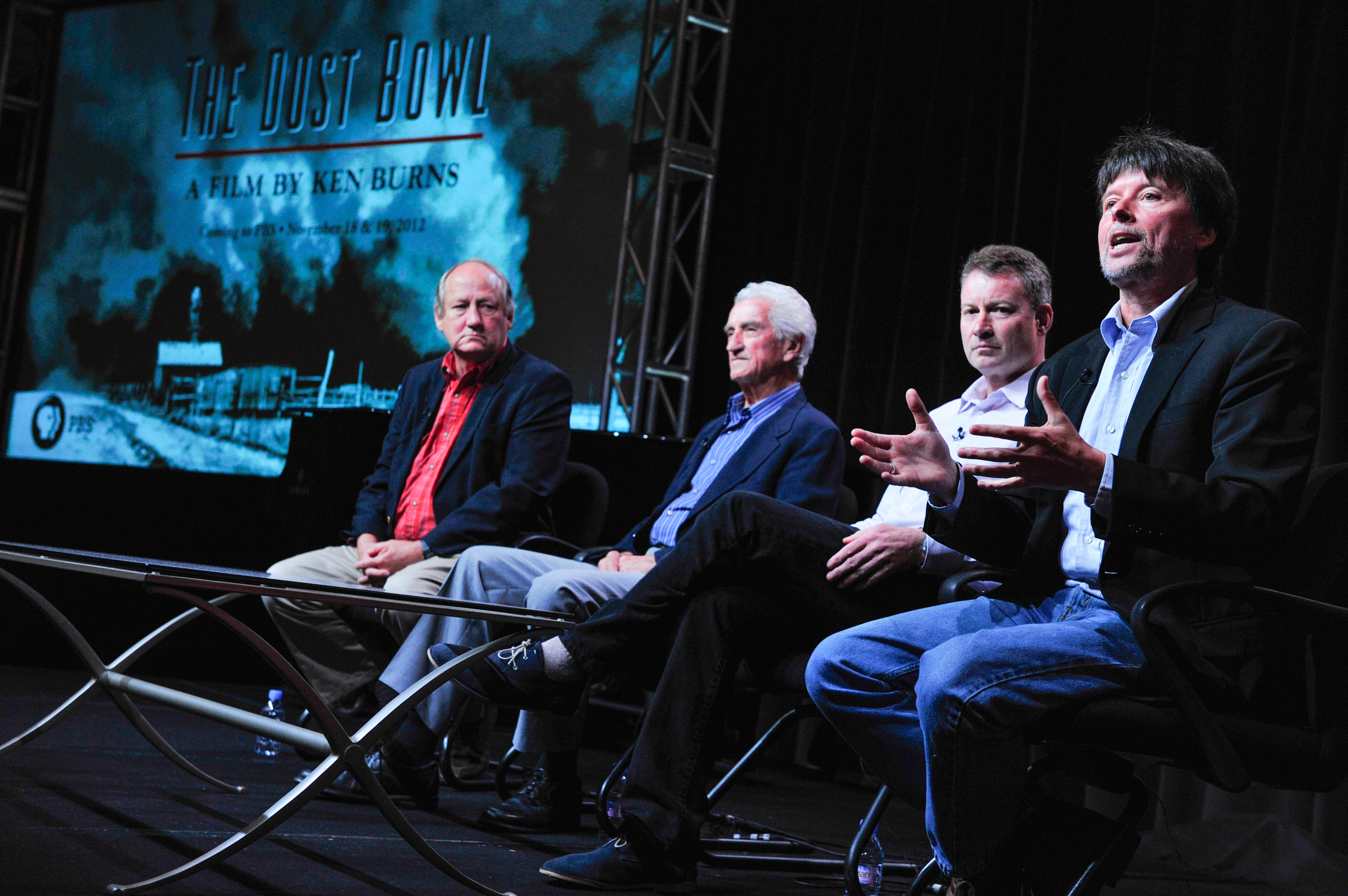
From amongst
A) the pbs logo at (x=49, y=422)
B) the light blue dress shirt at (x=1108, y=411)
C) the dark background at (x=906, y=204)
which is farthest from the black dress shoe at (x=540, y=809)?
the pbs logo at (x=49, y=422)

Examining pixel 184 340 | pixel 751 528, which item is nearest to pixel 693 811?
pixel 751 528

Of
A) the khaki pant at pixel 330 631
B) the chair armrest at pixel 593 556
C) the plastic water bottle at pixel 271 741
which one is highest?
the chair armrest at pixel 593 556

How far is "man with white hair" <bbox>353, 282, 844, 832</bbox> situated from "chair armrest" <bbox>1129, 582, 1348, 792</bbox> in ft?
3.65

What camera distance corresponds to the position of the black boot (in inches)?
102

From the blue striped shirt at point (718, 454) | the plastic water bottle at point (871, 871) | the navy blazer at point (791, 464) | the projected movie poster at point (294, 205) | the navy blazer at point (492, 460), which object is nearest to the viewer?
the plastic water bottle at point (871, 871)

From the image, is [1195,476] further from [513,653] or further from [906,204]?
[906,204]

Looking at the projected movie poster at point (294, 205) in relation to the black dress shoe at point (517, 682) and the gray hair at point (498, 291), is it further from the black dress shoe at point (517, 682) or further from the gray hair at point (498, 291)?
the black dress shoe at point (517, 682)

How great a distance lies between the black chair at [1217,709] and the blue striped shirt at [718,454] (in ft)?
4.55

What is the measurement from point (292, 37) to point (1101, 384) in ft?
17.6

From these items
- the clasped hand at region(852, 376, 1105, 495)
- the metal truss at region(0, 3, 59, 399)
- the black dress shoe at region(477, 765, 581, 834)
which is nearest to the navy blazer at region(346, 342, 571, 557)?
the black dress shoe at region(477, 765, 581, 834)

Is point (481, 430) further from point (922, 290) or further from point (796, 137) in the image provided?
point (796, 137)

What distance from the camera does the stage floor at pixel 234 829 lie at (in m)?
1.94

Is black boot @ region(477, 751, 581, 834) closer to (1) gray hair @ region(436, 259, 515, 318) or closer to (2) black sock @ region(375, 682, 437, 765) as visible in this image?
(2) black sock @ region(375, 682, 437, 765)

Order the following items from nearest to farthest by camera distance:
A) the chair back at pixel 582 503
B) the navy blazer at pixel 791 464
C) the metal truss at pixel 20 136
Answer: the navy blazer at pixel 791 464
the chair back at pixel 582 503
the metal truss at pixel 20 136
